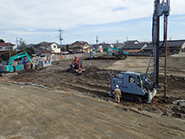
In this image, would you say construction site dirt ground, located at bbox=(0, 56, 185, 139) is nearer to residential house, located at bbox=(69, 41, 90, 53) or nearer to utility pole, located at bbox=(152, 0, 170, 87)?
utility pole, located at bbox=(152, 0, 170, 87)

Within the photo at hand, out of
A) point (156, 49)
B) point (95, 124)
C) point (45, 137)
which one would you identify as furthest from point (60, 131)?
point (156, 49)

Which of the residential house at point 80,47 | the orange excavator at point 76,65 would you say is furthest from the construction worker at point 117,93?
the residential house at point 80,47

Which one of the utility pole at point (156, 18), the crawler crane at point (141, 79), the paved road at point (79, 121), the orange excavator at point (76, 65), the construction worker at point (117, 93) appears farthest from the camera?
the orange excavator at point (76, 65)

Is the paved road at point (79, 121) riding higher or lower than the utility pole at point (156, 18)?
lower

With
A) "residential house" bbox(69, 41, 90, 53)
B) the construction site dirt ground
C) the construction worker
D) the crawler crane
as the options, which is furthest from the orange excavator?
"residential house" bbox(69, 41, 90, 53)

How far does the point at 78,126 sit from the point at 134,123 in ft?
9.21

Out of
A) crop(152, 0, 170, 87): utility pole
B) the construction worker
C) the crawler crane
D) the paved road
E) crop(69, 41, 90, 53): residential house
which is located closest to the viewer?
the paved road

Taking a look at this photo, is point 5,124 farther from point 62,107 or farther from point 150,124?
point 150,124

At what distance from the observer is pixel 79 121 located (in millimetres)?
8102

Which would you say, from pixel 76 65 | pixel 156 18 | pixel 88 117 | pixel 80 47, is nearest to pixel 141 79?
pixel 156 18

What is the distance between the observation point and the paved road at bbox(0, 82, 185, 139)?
688 centimetres

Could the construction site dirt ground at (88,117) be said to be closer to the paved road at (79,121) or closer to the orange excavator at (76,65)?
the paved road at (79,121)

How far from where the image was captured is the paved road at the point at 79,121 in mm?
6879

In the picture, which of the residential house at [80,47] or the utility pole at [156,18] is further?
the residential house at [80,47]
